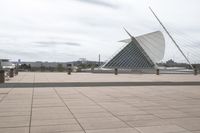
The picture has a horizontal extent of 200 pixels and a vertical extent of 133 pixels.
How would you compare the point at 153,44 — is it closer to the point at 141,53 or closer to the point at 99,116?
the point at 141,53

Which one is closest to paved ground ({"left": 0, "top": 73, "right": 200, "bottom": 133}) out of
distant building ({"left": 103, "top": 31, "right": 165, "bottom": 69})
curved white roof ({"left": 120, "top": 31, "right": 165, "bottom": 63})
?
distant building ({"left": 103, "top": 31, "right": 165, "bottom": 69})

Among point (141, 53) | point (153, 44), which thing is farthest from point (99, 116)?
point (153, 44)

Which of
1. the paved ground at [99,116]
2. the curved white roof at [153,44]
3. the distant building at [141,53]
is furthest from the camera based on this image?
the curved white roof at [153,44]

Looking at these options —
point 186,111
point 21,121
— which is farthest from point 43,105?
point 186,111

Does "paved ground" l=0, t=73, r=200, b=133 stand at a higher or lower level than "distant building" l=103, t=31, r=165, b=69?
lower

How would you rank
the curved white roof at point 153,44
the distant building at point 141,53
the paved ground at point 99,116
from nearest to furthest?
the paved ground at point 99,116
the distant building at point 141,53
the curved white roof at point 153,44

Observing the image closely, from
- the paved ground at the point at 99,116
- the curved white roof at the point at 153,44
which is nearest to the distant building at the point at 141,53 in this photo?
the curved white roof at the point at 153,44

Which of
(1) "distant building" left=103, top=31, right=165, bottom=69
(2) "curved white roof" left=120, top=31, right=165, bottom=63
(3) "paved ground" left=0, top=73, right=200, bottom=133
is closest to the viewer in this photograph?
(3) "paved ground" left=0, top=73, right=200, bottom=133

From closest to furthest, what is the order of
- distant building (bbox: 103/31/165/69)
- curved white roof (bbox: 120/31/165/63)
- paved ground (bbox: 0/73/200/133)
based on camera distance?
paved ground (bbox: 0/73/200/133), distant building (bbox: 103/31/165/69), curved white roof (bbox: 120/31/165/63)

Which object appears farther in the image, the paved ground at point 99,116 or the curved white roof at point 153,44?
the curved white roof at point 153,44

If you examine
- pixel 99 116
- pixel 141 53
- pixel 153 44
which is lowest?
pixel 99 116

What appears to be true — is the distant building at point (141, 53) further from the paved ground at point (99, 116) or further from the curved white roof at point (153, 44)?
the paved ground at point (99, 116)

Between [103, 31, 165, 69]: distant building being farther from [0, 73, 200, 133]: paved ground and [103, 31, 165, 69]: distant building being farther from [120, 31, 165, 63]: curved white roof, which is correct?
[0, 73, 200, 133]: paved ground

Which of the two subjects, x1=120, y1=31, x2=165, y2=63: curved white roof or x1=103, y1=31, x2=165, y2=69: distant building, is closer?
x1=103, y1=31, x2=165, y2=69: distant building
